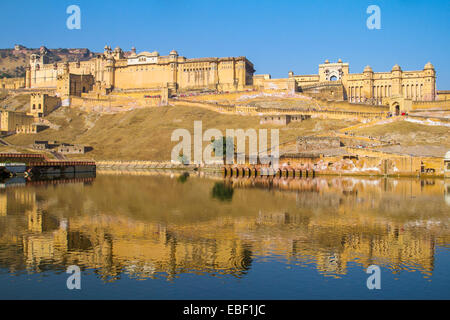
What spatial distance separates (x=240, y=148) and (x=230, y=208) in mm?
43229

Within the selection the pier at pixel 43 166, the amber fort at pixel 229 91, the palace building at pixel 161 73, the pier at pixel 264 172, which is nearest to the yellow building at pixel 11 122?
the amber fort at pixel 229 91

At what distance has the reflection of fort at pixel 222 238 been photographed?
46.7ft

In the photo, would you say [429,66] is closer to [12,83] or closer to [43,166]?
[43,166]

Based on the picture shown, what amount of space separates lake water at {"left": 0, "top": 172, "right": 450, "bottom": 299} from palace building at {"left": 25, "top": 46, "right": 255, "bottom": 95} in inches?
3147

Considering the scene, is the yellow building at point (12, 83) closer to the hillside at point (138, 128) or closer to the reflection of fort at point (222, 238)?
the hillside at point (138, 128)

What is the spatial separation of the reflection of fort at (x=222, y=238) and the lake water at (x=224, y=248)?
0.04m

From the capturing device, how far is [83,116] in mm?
103750

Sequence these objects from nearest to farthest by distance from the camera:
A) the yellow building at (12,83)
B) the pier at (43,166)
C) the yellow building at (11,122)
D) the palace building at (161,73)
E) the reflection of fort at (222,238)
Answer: the reflection of fort at (222,238)
the pier at (43,166)
the yellow building at (11,122)
the palace building at (161,73)
the yellow building at (12,83)

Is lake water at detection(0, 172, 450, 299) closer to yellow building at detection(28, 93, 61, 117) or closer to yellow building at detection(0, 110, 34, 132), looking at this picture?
yellow building at detection(0, 110, 34, 132)

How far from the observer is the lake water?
12070mm

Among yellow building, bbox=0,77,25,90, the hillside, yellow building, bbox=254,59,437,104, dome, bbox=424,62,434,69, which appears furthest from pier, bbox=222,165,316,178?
yellow building, bbox=0,77,25,90

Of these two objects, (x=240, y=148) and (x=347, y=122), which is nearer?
(x=240, y=148)

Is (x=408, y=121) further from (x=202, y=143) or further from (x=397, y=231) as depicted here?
(x=397, y=231)
